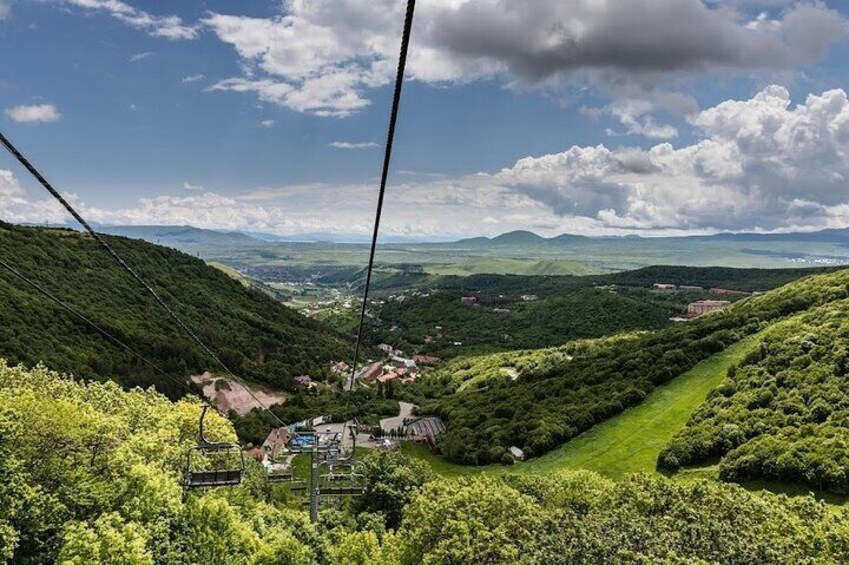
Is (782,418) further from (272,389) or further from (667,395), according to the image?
(272,389)

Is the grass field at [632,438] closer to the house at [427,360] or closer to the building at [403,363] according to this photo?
the building at [403,363]

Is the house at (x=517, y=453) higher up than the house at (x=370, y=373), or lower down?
higher up

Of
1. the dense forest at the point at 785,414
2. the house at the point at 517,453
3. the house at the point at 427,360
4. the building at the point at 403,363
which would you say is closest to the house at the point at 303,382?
the building at the point at 403,363

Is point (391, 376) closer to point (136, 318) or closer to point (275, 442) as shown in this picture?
point (136, 318)

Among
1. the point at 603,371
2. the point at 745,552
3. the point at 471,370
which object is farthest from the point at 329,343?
the point at 745,552

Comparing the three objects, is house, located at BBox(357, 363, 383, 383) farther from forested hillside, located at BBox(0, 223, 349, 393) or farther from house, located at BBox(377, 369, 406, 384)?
forested hillside, located at BBox(0, 223, 349, 393)

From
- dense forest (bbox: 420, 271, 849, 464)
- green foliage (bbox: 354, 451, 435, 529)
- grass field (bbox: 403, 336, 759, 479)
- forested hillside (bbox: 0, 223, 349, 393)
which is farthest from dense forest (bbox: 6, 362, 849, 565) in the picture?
forested hillside (bbox: 0, 223, 349, 393)
